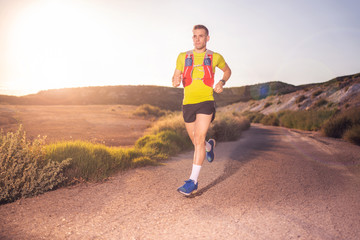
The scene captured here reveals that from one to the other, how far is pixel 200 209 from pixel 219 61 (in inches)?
A: 84.6

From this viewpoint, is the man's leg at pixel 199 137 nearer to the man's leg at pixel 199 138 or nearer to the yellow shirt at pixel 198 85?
the man's leg at pixel 199 138

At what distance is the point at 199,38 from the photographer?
360 centimetres

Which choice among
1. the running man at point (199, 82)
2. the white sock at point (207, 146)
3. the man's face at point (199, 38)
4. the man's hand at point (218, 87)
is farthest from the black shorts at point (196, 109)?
the man's face at point (199, 38)

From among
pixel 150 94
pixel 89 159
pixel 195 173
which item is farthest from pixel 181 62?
pixel 150 94

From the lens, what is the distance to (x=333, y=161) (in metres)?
5.93

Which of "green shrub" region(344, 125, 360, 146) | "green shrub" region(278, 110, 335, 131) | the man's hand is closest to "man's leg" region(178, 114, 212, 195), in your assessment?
the man's hand

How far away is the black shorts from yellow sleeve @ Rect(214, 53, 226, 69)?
58 cm

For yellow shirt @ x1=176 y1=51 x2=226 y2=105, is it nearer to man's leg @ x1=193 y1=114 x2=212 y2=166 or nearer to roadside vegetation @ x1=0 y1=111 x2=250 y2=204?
man's leg @ x1=193 y1=114 x2=212 y2=166

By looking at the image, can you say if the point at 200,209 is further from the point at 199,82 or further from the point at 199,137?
the point at 199,82

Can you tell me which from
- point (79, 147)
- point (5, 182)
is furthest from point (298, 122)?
point (5, 182)

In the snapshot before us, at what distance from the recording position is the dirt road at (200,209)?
2.31 metres

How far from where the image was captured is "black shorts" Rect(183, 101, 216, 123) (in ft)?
11.8

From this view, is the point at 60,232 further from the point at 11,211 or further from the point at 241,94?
the point at 241,94

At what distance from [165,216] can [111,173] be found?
195 centimetres
